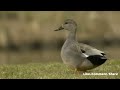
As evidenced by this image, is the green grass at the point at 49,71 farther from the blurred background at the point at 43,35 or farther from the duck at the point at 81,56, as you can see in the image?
the blurred background at the point at 43,35

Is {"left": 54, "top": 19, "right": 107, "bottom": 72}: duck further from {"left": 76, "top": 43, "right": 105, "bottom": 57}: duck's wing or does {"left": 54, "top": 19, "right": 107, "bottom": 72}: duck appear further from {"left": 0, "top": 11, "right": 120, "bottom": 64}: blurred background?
{"left": 0, "top": 11, "right": 120, "bottom": 64}: blurred background

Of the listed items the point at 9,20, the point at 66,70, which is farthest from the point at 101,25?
the point at 66,70

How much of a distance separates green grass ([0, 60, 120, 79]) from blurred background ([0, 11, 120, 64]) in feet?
4.04

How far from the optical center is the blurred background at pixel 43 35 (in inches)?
438

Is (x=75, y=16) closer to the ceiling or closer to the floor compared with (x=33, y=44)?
closer to the ceiling

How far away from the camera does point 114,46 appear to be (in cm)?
1130

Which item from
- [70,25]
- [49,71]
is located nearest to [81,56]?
[70,25]

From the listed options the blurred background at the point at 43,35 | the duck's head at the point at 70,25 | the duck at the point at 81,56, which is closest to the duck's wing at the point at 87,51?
the duck at the point at 81,56

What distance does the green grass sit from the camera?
8.72 metres

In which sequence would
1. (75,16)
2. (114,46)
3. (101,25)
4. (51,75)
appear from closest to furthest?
(51,75) → (75,16) → (114,46) → (101,25)

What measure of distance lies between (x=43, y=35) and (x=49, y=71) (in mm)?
2663

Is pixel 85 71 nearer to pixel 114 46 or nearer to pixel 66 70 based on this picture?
pixel 66 70

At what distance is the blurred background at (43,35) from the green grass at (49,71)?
1.23 m

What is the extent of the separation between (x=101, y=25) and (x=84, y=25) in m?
0.42
